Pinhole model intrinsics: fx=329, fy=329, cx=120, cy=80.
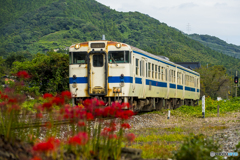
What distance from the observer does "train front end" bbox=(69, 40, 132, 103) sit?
522 inches

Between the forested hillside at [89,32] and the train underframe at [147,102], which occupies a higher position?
the forested hillside at [89,32]

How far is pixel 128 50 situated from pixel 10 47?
142m

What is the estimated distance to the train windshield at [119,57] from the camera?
13.4 m

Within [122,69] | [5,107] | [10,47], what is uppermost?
[10,47]

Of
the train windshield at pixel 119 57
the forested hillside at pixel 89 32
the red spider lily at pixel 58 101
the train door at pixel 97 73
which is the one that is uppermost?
the forested hillside at pixel 89 32

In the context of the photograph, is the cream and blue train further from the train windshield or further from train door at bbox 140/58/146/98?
train door at bbox 140/58/146/98

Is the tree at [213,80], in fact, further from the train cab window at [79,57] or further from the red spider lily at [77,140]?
the red spider lily at [77,140]

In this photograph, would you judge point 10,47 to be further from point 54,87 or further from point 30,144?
point 30,144

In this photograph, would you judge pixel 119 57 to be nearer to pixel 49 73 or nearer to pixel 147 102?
pixel 147 102

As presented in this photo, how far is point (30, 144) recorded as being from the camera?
5355 mm

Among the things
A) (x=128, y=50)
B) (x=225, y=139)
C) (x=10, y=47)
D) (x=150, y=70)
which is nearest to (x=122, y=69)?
(x=128, y=50)

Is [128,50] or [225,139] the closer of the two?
[225,139]

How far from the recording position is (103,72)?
527 inches

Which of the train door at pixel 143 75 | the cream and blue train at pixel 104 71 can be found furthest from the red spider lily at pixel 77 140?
the train door at pixel 143 75
